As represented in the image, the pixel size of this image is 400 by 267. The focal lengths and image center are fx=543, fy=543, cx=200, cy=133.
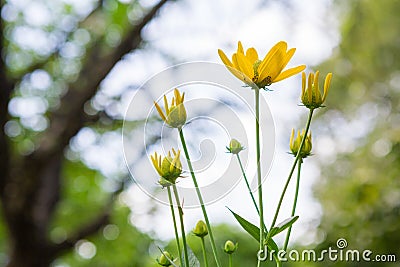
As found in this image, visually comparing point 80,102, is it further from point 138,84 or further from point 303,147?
point 303,147

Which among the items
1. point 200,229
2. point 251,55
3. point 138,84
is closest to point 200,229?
point 200,229

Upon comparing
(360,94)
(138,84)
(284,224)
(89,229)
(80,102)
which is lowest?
(284,224)

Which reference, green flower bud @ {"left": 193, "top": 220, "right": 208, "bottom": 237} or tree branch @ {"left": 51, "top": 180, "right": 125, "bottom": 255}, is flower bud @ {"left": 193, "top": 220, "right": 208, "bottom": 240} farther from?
tree branch @ {"left": 51, "top": 180, "right": 125, "bottom": 255}

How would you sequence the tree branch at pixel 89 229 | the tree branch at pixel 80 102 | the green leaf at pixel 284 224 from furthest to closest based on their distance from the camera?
the tree branch at pixel 89 229 < the tree branch at pixel 80 102 < the green leaf at pixel 284 224

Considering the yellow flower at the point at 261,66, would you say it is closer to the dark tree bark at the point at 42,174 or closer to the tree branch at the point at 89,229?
the dark tree bark at the point at 42,174

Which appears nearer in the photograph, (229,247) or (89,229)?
(229,247)

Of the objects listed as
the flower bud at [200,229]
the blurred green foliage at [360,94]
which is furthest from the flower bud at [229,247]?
the blurred green foliage at [360,94]

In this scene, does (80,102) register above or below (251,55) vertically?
above
